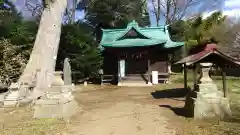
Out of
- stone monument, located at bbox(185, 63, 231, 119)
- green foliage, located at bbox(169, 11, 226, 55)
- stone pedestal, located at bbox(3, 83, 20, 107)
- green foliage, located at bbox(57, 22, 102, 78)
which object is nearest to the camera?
stone monument, located at bbox(185, 63, 231, 119)

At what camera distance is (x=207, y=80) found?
9.20 m

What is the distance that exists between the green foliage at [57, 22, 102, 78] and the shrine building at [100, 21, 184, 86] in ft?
4.89

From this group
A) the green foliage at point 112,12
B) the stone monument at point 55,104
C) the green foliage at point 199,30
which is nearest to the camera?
the stone monument at point 55,104

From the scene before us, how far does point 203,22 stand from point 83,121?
24365 mm

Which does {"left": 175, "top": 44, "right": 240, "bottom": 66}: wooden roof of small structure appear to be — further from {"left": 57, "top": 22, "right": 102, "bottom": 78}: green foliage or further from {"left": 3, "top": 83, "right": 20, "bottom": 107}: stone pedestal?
{"left": 57, "top": 22, "right": 102, "bottom": 78}: green foliage

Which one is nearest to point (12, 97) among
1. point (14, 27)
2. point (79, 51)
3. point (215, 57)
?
point (14, 27)

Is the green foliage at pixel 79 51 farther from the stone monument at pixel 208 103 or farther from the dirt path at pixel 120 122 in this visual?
the stone monument at pixel 208 103

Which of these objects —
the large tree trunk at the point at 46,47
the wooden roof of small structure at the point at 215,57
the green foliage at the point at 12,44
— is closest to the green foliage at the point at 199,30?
the wooden roof of small structure at the point at 215,57

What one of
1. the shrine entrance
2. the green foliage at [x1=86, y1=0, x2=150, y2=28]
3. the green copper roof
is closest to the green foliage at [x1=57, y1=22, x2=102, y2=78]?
the green copper roof

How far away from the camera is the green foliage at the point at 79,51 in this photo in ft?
72.6

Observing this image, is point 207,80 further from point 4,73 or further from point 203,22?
point 203,22

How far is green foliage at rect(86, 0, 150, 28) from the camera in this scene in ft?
102

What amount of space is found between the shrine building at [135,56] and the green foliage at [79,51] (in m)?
1.49

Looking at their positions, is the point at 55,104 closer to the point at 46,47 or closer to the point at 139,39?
the point at 46,47
